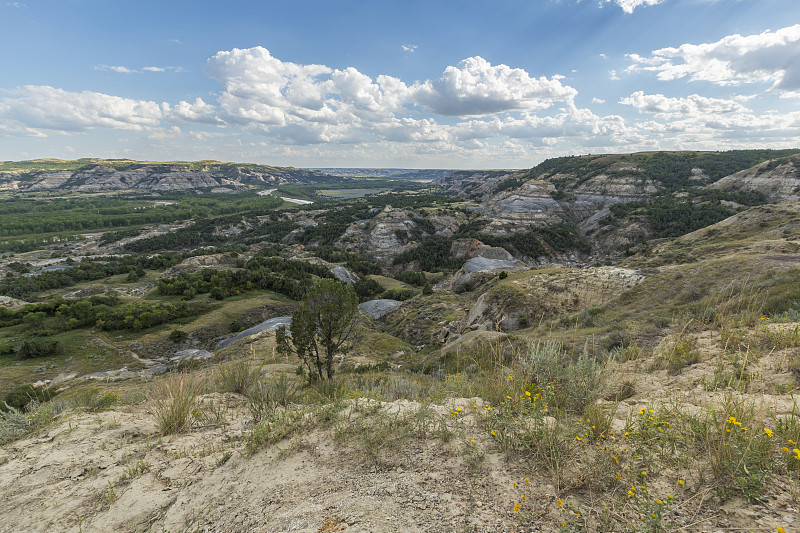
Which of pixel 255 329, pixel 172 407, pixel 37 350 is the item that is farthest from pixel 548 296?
pixel 37 350

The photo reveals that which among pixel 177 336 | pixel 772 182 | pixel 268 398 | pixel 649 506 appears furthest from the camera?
pixel 772 182

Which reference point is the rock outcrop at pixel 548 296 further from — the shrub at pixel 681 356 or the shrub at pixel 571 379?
the shrub at pixel 571 379

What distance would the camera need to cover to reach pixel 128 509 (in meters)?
3.50

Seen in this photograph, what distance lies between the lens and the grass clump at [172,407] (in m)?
5.09

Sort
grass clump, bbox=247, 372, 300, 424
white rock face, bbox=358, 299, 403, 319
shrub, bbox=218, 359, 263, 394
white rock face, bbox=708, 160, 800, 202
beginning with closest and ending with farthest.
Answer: grass clump, bbox=247, 372, 300, 424 < shrub, bbox=218, 359, 263, 394 < white rock face, bbox=358, 299, 403, 319 < white rock face, bbox=708, 160, 800, 202

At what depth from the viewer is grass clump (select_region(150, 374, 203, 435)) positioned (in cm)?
509

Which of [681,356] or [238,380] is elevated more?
[681,356]

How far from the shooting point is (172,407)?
513cm

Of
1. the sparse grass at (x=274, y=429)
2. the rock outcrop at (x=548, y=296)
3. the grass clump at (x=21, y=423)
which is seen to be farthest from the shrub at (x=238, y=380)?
the rock outcrop at (x=548, y=296)

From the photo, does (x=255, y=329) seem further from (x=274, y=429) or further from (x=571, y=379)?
(x=571, y=379)

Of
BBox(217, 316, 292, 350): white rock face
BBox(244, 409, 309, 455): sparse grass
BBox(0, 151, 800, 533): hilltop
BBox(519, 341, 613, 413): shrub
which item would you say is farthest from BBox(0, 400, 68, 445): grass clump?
BBox(217, 316, 292, 350): white rock face

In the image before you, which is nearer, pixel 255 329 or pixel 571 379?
pixel 571 379

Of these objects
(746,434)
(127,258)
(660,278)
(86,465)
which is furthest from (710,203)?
(127,258)

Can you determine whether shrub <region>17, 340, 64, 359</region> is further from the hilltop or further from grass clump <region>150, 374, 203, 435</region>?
grass clump <region>150, 374, 203, 435</region>
